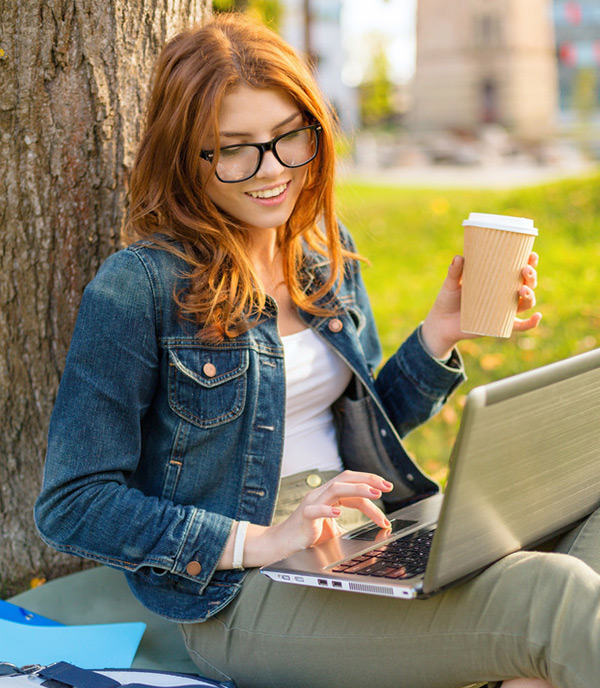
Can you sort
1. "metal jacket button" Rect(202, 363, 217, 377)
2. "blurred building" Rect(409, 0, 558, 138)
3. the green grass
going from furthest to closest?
"blurred building" Rect(409, 0, 558, 138) → the green grass → "metal jacket button" Rect(202, 363, 217, 377)

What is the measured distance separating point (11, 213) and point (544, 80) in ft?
92.0

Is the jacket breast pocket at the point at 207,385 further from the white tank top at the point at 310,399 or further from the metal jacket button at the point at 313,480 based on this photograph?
the metal jacket button at the point at 313,480

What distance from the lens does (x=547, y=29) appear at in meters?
27.0

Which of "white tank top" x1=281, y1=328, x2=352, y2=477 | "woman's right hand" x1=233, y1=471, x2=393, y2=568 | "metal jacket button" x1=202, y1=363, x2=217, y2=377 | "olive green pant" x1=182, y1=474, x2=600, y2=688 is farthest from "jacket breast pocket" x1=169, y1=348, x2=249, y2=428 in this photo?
"olive green pant" x1=182, y1=474, x2=600, y2=688

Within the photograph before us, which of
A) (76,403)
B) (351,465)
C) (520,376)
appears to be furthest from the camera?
(351,465)

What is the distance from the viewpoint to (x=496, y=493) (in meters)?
1.47

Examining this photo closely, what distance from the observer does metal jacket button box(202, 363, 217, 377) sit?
6.52 ft

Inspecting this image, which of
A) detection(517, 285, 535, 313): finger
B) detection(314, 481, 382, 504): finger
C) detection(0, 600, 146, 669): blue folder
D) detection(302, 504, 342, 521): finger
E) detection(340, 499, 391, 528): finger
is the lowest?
detection(0, 600, 146, 669): blue folder

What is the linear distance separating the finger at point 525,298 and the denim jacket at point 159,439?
1.89ft

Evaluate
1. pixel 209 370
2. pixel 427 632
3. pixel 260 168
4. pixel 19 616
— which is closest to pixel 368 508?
pixel 427 632

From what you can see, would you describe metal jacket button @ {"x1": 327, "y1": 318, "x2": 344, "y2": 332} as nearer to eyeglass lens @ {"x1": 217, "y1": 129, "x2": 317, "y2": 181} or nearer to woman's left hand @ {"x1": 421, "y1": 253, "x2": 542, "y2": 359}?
woman's left hand @ {"x1": 421, "y1": 253, "x2": 542, "y2": 359}

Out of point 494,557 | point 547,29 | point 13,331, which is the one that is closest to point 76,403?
point 13,331

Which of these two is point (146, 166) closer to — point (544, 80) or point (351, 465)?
point (351, 465)

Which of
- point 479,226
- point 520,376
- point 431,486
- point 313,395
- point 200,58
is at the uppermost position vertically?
point 200,58
